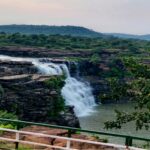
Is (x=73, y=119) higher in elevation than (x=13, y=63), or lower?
lower

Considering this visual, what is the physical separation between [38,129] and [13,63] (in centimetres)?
3728

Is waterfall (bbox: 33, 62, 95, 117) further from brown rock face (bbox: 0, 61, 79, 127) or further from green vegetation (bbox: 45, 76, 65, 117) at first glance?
brown rock face (bbox: 0, 61, 79, 127)

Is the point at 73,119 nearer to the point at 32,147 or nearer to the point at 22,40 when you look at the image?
the point at 32,147

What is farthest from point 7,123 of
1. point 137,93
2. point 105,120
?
point 105,120

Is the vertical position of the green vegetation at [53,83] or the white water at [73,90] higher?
the green vegetation at [53,83]

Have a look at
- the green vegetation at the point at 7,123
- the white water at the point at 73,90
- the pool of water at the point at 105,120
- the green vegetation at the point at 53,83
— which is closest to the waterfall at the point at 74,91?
the white water at the point at 73,90

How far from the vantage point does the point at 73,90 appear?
62938 mm

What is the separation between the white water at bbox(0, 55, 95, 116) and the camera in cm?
5771

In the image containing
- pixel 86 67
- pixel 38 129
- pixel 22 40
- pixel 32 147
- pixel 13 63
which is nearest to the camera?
pixel 32 147

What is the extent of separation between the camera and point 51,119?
41.8 m

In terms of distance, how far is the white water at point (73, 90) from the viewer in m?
57.7

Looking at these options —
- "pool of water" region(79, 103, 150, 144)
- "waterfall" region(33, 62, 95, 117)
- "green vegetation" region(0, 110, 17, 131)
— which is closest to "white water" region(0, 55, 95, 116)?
"waterfall" region(33, 62, 95, 117)

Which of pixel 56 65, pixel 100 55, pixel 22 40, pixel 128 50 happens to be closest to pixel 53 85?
pixel 56 65

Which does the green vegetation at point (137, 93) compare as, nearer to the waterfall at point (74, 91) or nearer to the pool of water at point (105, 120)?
the pool of water at point (105, 120)
